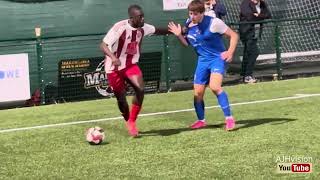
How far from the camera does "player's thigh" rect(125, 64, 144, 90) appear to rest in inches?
349

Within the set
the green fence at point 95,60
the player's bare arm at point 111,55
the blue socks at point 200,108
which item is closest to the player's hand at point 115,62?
the player's bare arm at point 111,55

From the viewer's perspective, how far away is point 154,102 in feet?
42.1

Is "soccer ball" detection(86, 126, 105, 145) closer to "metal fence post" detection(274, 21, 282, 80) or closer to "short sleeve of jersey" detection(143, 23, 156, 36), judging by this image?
"short sleeve of jersey" detection(143, 23, 156, 36)

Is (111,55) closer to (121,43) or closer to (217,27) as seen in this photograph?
(121,43)

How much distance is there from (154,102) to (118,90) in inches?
151

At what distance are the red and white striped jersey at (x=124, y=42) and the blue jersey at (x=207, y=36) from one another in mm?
689

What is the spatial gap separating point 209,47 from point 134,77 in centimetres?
114

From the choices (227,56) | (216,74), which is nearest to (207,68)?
(216,74)

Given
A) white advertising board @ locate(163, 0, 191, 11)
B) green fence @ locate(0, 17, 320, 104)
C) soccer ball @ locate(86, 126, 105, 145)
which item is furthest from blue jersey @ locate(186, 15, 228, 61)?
white advertising board @ locate(163, 0, 191, 11)

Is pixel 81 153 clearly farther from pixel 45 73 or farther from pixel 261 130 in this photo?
pixel 45 73

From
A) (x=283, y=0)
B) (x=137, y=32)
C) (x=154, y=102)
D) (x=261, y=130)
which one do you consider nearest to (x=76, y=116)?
(x=154, y=102)

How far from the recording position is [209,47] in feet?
29.6

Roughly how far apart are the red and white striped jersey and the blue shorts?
0.94 metres

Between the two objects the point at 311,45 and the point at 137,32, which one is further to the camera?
the point at 311,45
